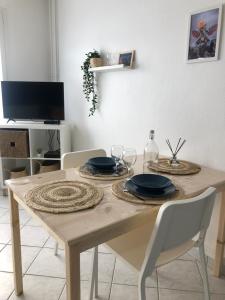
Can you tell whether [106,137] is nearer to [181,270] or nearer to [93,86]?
[93,86]

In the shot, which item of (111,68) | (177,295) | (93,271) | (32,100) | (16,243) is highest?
(111,68)

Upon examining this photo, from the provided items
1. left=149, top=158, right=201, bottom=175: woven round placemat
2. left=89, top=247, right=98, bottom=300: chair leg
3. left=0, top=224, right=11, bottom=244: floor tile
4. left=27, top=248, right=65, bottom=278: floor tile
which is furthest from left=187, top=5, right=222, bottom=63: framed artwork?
left=0, top=224, right=11, bottom=244: floor tile

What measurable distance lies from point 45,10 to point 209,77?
239 centimetres

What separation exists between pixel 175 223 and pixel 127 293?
0.85 metres

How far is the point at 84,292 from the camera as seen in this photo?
157cm

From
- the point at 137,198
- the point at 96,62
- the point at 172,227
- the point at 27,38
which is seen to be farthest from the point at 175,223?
the point at 27,38

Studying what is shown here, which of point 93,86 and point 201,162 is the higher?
point 93,86

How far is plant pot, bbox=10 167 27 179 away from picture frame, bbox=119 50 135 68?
5.49 feet

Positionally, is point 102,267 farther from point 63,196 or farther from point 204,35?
point 204,35

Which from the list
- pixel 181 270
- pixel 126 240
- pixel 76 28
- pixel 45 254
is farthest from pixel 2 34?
pixel 181 270

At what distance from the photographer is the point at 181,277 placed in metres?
1.72

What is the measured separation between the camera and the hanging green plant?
249 cm

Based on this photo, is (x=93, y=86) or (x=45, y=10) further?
(x=45, y=10)

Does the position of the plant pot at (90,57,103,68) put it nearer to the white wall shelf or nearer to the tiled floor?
the white wall shelf
